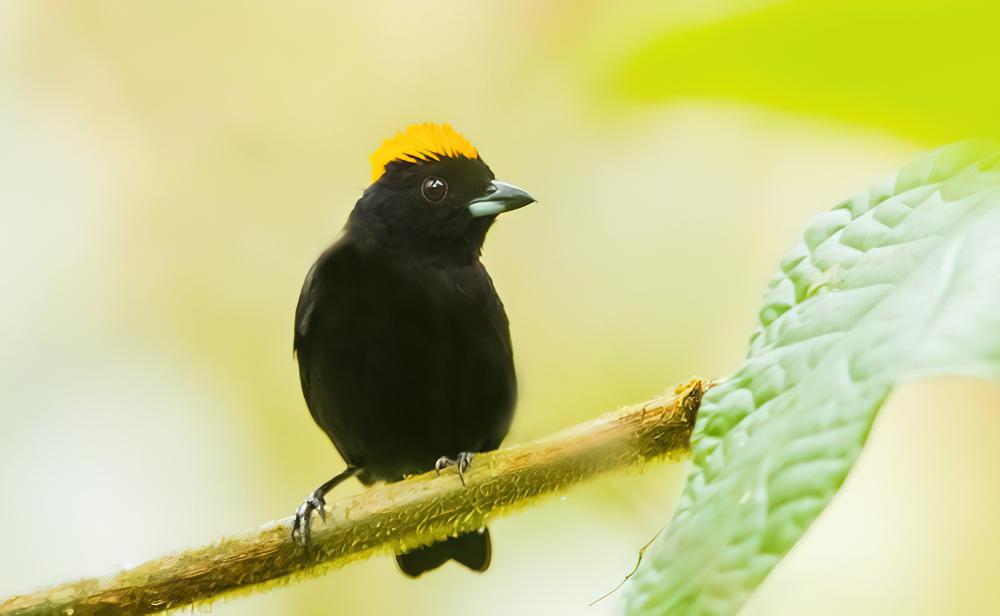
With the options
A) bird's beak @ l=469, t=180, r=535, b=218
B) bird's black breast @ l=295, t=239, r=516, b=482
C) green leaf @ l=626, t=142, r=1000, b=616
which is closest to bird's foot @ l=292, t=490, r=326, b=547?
bird's black breast @ l=295, t=239, r=516, b=482

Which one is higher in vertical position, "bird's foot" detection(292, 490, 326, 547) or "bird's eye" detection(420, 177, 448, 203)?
"bird's eye" detection(420, 177, 448, 203)

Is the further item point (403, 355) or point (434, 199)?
point (434, 199)

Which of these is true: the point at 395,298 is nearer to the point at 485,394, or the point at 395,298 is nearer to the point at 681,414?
the point at 485,394

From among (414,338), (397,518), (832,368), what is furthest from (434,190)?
(832,368)

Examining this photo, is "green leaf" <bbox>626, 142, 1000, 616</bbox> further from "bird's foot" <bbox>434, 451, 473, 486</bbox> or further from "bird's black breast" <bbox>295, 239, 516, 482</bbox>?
"bird's black breast" <bbox>295, 239, 516, 482</bbox>

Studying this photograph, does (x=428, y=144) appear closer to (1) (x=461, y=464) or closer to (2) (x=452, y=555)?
(2) (x=452, y=555)

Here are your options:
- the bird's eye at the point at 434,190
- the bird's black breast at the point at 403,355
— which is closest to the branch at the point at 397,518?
the bird's black breast at the point at 403,355
